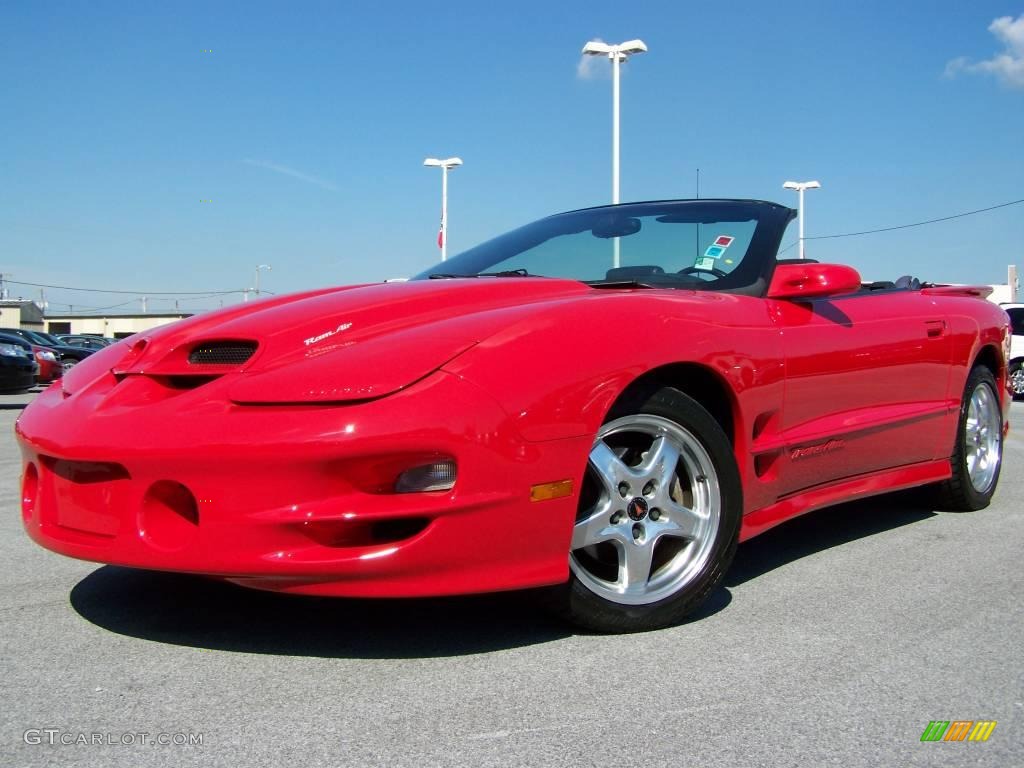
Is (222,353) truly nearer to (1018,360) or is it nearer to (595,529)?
(595,529)

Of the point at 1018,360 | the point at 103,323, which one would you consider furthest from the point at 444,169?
the point at 103,323

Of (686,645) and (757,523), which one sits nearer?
(686,645)

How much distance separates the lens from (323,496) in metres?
2.27

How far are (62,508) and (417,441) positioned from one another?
0.97 meters

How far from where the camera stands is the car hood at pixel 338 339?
2357 mm

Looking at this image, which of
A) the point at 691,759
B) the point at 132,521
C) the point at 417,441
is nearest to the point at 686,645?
the point at 691,759

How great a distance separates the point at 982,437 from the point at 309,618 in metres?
3.40

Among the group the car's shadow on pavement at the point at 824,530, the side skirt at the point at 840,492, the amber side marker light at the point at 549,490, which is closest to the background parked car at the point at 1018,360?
the car's shadow on pavement at the point at 824,530

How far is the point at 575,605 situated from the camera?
259 centimetres

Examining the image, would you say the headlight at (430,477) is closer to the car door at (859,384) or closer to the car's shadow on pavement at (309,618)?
the car's shadow on pavement at (309,618)

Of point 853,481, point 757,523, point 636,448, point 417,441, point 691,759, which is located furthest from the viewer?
point 853,481

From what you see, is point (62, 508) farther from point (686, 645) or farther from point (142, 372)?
point (686, 645)

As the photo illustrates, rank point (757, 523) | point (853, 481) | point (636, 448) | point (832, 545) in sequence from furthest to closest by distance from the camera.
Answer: point (832, 545) → point (853, 481) → point (757, 523) → point (636, 448)

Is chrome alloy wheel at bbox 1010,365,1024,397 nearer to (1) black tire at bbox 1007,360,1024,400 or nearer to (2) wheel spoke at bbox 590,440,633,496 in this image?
(1) black tire at bbox 1007,360,1024,400
